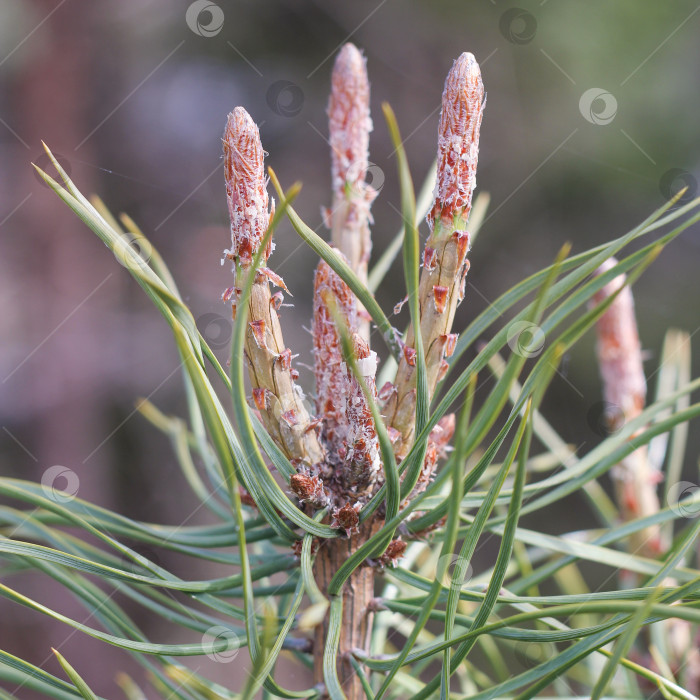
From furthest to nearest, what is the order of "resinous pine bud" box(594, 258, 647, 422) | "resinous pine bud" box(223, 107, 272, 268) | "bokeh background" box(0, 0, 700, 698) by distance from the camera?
"bokeh background" box(0, 0, 700, 698)
"resinous pine bud" box(594, 258, 647, 422)
"resinous pine bud" box(223, 107, 272, 268)

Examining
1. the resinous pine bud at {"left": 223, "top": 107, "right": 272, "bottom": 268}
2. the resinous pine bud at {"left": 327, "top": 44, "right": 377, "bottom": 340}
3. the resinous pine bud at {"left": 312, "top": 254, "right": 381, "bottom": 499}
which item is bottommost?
the resinous pine bud at {"left": 312, "top": 254, "right": 381, "bottom": 499}

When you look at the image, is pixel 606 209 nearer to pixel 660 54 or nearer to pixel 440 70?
pixel 660 54

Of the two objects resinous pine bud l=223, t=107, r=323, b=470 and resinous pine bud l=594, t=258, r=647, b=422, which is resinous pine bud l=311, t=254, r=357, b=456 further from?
resinous pine bud l=594, t=258, r=647, b=422

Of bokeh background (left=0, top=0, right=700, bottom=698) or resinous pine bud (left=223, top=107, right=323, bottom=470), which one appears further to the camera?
bokeh background (left=0, top=0, right=700, bottom=698)

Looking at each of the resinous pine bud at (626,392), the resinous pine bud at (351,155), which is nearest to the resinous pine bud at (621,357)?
the resinous pine bud at (626,392)

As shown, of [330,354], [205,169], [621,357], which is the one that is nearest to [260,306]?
[330,354]

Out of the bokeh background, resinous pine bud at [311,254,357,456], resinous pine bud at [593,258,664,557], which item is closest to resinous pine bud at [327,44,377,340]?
resinous pine bud at [311,254,357,456]

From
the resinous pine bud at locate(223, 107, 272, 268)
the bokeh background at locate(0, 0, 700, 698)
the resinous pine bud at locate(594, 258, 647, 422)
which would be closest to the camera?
the resinous pine bud at locate(223, 107, 272, 268)

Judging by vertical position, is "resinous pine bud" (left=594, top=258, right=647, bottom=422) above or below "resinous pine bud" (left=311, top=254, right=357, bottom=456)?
A: above

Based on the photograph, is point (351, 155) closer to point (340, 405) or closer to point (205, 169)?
point (340, 405)
